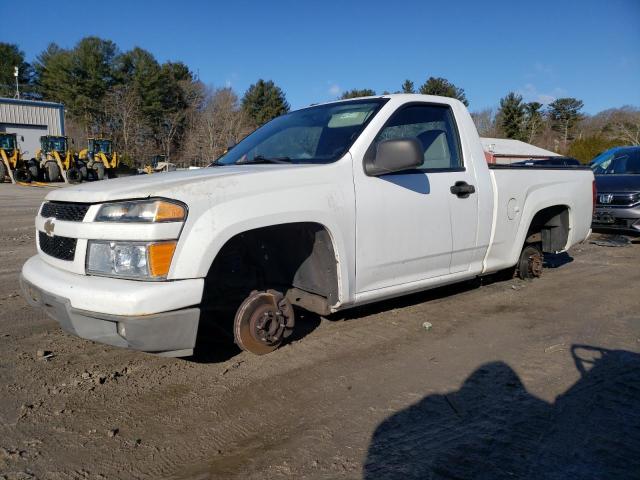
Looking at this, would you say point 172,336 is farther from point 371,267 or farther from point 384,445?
point 371,267

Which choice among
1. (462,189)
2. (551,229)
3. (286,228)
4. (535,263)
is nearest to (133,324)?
(286,228)

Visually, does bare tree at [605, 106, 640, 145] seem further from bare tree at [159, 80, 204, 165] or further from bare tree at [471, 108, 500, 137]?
bare tree at [159, 80, 204, 165]

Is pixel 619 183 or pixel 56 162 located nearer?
pixel 619 183

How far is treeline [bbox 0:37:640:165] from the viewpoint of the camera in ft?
138

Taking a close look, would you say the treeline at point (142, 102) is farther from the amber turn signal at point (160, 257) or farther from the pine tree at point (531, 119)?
the amber turn signal at point (160, 257)

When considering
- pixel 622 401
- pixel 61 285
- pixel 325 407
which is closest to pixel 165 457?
pixel 325 407

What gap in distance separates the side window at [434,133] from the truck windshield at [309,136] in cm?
35

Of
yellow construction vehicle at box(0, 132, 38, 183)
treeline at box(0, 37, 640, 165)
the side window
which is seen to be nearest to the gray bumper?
the side window

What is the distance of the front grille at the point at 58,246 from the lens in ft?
9.55

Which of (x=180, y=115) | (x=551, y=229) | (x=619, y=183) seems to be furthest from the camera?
(x=180, y=115)

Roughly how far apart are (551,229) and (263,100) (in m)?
55.4

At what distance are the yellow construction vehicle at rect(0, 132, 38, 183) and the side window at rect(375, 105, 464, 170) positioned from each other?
2644 cm

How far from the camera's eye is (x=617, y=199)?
27.4 ft

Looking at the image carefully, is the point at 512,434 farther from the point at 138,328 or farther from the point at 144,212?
the point at 144,212
